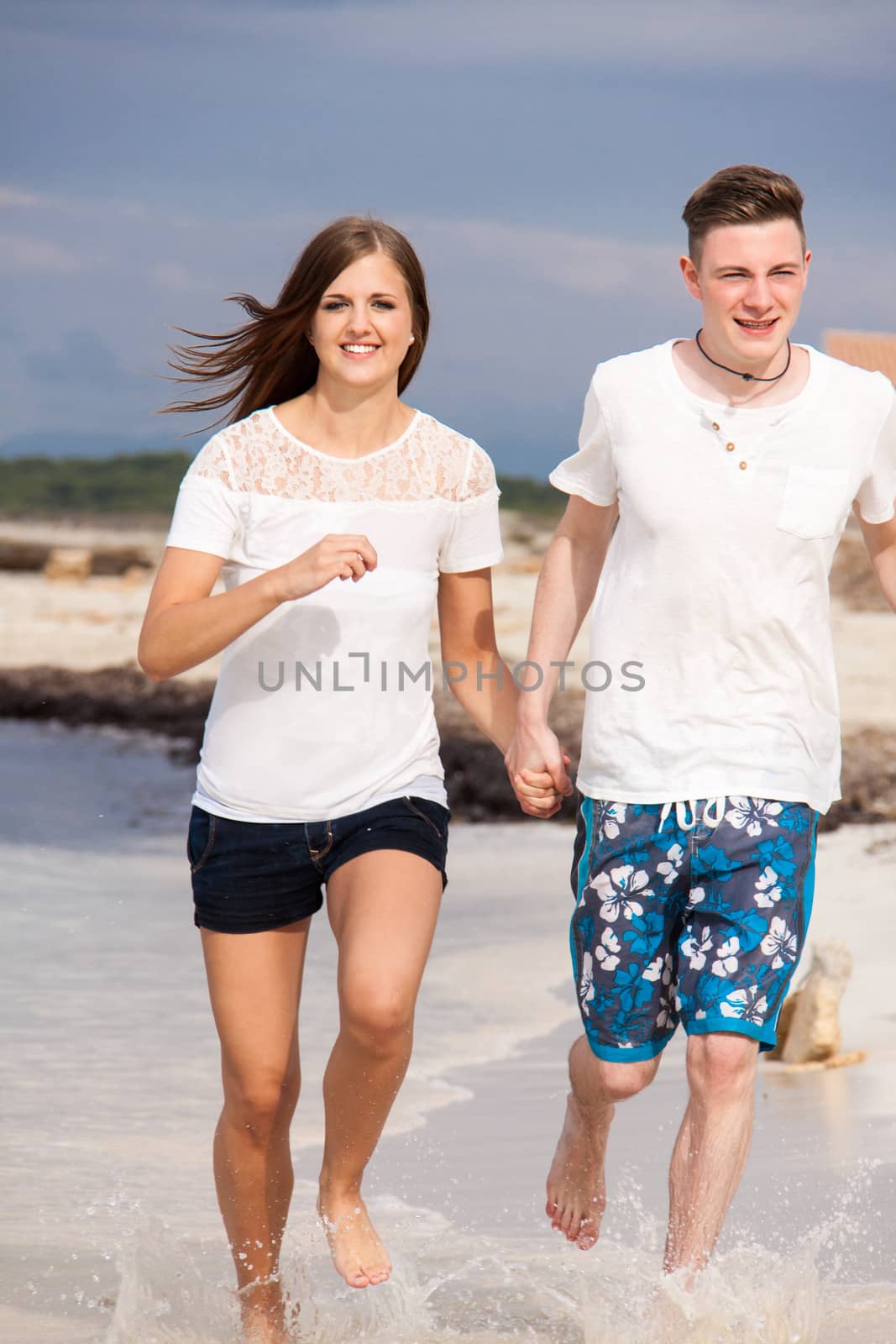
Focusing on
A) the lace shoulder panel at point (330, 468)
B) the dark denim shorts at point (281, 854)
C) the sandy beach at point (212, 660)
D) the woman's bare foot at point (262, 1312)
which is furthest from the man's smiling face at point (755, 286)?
the sandy beach at point (212, 660)

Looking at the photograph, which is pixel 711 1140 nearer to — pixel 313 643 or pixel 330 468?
pixel 313 643

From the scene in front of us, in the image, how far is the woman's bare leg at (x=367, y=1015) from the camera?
10.9 ft

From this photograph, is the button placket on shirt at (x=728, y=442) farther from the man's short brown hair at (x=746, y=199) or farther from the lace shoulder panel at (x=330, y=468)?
the lace shoulder panel at (x=330, y=468)

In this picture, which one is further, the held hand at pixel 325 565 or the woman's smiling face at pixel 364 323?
the woman's smiling face at pixel 364 323

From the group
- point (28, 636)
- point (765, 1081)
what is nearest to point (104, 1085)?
point (765, 1081)

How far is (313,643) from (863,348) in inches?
850

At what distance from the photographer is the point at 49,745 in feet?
55.3

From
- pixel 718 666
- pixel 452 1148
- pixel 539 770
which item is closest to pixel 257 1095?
pixel 539 770

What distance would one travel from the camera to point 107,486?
2162 inches

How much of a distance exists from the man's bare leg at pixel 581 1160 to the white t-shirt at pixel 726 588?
0.67 meters

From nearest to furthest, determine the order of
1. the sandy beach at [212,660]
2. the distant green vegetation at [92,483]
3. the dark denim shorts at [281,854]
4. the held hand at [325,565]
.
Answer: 1. the held hand at [325,565]
2. the dark denim shorts at [281,854]
3. the sandy beach at [212,660]
4. the distant green vegetation at [92,483]

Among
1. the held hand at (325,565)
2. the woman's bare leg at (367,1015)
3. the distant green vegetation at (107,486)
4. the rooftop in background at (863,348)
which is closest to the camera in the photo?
→ the held hand at (325,565)

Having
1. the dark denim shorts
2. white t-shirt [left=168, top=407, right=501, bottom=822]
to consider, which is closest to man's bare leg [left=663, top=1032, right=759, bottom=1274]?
the dark denim shorts

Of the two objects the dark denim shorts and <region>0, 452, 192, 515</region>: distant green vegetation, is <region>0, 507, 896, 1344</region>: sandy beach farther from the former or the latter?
<region>0, 452, 192, 515</region>: distant green vegetation
